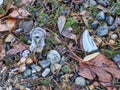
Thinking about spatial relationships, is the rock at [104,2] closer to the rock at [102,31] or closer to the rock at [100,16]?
the rock at [100,16]

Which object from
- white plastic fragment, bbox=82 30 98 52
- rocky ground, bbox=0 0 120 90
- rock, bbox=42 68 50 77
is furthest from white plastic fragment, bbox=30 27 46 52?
white plastic fragment, bbox=82 30 98 52

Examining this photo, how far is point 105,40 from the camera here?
7.25 feet

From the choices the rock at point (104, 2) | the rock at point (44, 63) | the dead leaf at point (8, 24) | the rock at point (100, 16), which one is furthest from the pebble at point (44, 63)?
the rock at point (104, 2)

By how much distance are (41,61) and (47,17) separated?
1.05 ft

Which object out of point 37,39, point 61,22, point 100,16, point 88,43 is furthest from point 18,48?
point 100,16

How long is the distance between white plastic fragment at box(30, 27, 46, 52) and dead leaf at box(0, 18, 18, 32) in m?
0.22

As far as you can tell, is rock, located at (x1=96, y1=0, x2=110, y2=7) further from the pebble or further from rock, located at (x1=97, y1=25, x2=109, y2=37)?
the pebble

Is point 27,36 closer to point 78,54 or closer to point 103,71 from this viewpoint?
point 78,54

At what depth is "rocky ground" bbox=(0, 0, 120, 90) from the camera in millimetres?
2092

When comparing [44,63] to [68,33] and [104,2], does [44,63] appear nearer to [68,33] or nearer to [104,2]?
[68,33]

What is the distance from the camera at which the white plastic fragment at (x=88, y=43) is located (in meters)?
2.18

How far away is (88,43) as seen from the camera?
2.19m

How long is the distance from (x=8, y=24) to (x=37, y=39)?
1.03 feet

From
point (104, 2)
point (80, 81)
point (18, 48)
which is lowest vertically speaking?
point (80, 81)
